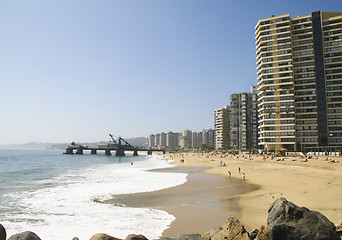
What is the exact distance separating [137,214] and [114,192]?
935 cm

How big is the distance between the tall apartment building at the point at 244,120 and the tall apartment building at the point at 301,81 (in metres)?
38.7

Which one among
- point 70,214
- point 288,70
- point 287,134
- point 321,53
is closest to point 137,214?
point 70,214

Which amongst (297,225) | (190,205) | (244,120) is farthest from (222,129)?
(297,225)

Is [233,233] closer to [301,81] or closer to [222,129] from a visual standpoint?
[301,81]

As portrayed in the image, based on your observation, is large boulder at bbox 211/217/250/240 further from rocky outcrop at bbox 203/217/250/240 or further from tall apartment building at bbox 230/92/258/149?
tall apartment building at bbox 230/92/258/149

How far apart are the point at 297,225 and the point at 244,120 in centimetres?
11973

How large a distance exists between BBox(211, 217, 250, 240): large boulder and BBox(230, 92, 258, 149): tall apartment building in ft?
372

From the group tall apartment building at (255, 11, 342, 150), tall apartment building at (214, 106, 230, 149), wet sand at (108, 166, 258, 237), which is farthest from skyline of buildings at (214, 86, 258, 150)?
wet sand at (108, 166, 258, 237)

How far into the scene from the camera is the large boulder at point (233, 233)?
816 cm

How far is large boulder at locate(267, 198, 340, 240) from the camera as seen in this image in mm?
6906

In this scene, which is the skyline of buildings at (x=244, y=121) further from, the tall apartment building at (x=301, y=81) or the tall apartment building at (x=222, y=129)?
the tall apartment building at (x=301, y=81)

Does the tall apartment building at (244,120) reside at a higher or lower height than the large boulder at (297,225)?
higher

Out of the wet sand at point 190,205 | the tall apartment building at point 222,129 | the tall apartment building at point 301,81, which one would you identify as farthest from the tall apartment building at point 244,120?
the wet sand at point 190,205

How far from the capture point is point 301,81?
79.8 m
